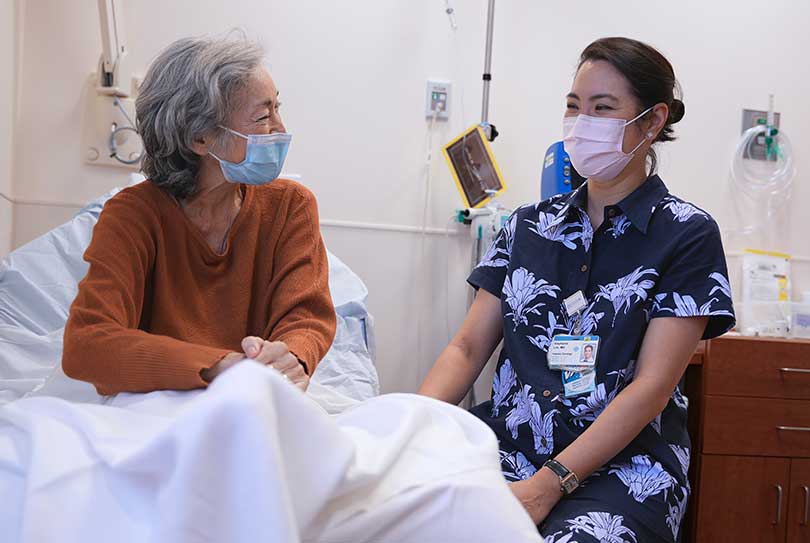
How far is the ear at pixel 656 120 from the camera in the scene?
5.33 feet

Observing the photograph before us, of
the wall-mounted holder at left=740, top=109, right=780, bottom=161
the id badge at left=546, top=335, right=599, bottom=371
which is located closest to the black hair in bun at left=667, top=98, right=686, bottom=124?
the id badge at left=546, top=335, right=599, bottom=371

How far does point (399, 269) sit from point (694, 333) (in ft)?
5.55

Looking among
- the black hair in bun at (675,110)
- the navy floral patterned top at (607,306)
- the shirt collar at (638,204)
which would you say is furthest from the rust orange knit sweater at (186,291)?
the black hair in bun at (675,110)

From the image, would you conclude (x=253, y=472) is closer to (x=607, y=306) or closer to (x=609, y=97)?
(x=607, y=306)

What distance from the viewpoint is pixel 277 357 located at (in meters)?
1.35

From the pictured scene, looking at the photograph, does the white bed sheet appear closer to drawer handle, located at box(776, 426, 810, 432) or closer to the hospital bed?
the hospital bed

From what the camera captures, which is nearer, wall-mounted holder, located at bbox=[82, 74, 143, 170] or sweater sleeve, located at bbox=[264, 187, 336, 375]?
sweater sleeve, located at bbox=[264, 187, 336, 375]

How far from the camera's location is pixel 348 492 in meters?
0.79

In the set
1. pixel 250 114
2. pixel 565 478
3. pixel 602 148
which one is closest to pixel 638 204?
pixel 602 148

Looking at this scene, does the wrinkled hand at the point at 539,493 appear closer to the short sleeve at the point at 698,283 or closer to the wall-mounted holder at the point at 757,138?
the short sleeve at the point at 698,283

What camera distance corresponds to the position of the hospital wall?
8.98 feet

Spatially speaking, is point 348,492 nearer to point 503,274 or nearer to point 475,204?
point 503,274

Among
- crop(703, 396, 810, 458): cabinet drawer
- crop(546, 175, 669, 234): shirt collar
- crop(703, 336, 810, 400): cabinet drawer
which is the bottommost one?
crop(703, 396, 810, 458): cabinet drawer

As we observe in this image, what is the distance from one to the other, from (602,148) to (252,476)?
3.69ft
